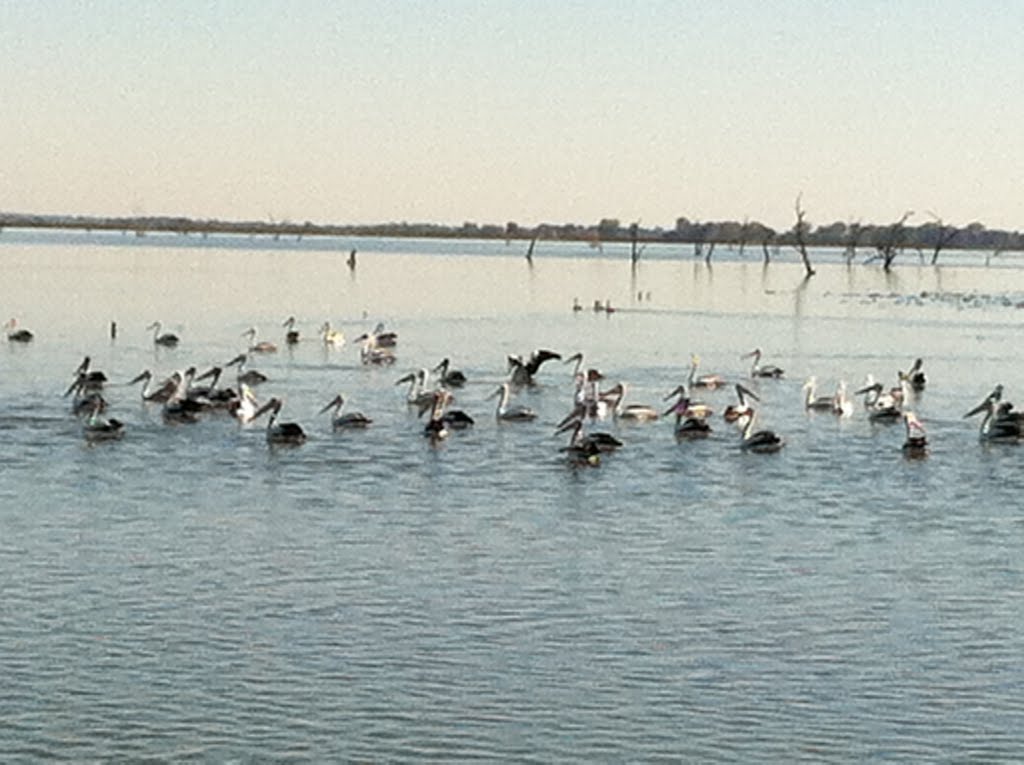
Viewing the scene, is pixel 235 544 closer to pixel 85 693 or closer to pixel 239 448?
pixel 85 693

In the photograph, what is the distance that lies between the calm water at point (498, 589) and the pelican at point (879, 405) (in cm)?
56

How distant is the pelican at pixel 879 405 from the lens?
25.0 metres

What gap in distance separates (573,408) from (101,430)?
24.8ft

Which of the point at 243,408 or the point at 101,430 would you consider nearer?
the point at 101,430

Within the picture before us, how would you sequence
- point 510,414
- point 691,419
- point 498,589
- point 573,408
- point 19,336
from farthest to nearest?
point 19,336, point 573,408, point 510,414, point 691,419, point 498,589

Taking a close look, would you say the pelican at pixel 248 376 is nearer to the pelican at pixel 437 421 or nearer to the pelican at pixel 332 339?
the pelican at pixel 437 421

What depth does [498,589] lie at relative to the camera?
1322cm

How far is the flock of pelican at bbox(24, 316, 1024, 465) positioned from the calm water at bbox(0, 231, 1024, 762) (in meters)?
0.32

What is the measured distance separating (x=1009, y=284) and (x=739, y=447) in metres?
62.4

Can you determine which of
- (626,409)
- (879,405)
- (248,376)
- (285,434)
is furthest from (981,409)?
(248,376)

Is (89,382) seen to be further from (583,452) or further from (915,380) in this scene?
(915,380)

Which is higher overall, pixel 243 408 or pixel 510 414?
pixel 243 408

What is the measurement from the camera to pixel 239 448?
2097 centimetres

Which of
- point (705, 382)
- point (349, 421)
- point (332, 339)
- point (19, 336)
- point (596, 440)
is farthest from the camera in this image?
point (332, 339)
